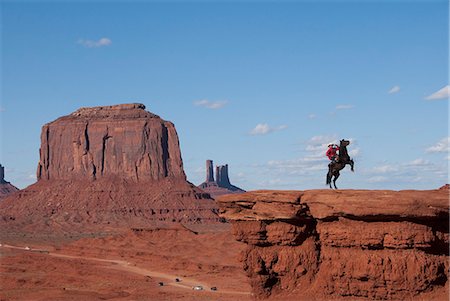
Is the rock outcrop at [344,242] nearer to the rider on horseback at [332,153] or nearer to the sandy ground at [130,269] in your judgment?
the rider on horseback at [332,153]

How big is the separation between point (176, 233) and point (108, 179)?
50129 mm

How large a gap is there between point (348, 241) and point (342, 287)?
1.44m

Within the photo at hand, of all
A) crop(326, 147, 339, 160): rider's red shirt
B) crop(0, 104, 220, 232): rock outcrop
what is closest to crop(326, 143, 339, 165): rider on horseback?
crop(326, 147, 339, 160): rider's red shirt

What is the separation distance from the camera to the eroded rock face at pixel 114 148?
471ft

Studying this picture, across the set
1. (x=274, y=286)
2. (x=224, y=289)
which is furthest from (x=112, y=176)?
(x=274, y=286)

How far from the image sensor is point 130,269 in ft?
222

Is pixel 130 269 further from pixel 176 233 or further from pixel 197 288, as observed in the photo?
pixel 176 233

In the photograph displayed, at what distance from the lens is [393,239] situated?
21328 mm

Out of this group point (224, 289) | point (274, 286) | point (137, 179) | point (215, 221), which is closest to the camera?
point (274, 286)

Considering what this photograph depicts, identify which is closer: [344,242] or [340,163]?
[344,242]

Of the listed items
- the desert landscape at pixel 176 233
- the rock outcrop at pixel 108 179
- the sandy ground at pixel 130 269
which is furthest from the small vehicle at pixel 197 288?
the rock outcrop at pixel 108 179

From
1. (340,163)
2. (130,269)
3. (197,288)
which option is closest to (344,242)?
(340,163)

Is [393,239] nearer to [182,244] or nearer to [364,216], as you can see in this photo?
[364,216]

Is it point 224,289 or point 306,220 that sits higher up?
point 306,220
